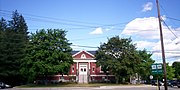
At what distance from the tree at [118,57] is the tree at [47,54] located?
27.6 feet

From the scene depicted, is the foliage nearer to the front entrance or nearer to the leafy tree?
the front entrance

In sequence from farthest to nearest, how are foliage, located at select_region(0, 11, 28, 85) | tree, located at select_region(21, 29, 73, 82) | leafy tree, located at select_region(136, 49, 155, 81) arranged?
1. leafy tree, located at select_region(136, 49, 155, 81)
2. foliage, located at select_region(0, 11, 28, 85)
3. tree, located at select_region(21, 29, 73, 82)

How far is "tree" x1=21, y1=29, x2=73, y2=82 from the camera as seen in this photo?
2149 inches

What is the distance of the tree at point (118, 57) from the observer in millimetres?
59094

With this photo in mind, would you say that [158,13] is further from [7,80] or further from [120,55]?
[7,80]

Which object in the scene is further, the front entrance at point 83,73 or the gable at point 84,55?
the gable at point 84,55

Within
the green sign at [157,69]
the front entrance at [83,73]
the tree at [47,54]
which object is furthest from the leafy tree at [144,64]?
the green sign at [157,69]

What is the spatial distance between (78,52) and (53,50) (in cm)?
1570

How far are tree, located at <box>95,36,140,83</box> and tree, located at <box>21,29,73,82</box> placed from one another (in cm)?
841

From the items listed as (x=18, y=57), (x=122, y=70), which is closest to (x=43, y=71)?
(x=18, y=57)

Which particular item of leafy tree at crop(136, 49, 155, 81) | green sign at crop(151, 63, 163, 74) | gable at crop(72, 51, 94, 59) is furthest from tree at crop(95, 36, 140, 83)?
green sign at crop(151, 63, 163, 74)

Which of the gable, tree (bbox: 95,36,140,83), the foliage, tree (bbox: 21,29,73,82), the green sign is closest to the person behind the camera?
the green sign

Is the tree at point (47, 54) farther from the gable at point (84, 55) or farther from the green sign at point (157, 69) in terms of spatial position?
the green sign at point (157, 69)

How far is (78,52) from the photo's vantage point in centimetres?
7162
